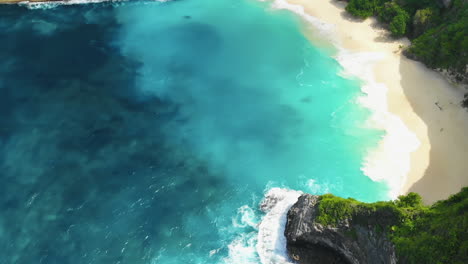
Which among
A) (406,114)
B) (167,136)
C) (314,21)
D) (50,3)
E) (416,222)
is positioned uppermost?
(416,222)

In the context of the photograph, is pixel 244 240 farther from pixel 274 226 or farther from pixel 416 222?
pixel 416 222

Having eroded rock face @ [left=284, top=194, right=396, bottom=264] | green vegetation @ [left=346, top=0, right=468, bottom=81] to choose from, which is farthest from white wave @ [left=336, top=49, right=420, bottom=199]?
eroded rock face @ [left=284, top=194, right=396, bottom=264]

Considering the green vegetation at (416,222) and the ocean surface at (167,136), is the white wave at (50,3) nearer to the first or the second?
the ocean surface at (167,136)

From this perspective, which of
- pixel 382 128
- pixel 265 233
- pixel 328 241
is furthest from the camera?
pixel 382 128

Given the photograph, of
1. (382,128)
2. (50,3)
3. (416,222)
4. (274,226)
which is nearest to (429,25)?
(382,128)

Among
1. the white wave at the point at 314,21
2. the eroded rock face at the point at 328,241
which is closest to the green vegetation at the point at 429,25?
the white wave at the point at 314,21

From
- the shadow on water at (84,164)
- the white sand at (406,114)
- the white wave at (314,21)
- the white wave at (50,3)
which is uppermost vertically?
the white wave at (314,21)

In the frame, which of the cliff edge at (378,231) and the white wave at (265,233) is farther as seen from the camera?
the white wave at (265,233)
